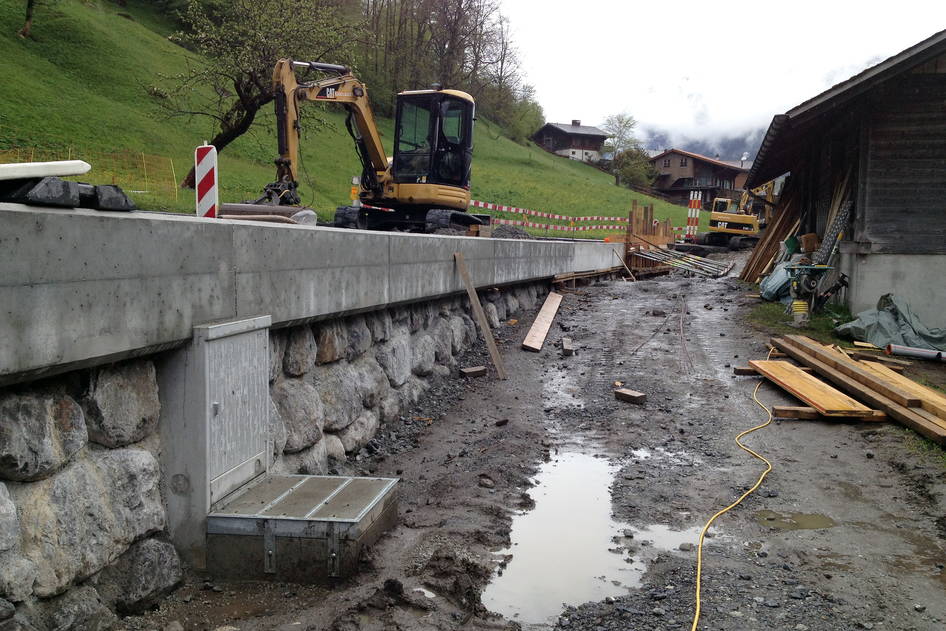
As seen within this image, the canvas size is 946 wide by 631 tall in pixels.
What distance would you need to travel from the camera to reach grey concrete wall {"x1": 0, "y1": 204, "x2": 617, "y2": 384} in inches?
101

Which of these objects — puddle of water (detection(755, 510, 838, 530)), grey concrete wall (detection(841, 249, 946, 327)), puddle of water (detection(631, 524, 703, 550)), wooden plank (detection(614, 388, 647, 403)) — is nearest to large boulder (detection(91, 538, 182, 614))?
puddle of water (detection(631, 524, 703, 550))

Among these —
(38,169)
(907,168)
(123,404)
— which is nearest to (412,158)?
(907,168)

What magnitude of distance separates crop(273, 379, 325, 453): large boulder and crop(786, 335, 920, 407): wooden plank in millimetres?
5833

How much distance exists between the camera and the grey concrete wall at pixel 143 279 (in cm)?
258

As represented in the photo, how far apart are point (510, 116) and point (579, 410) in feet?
242

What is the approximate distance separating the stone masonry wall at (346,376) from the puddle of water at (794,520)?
3.08 meters

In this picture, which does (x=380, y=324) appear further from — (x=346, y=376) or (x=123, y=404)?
(x=123, y=404)

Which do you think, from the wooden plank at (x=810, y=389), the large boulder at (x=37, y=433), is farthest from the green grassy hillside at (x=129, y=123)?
the large boulder at (x=37, y=433)

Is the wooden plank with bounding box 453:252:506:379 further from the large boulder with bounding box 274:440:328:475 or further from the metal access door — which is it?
the metal access door

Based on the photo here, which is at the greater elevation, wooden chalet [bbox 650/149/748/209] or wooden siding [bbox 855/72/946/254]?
wooden chalet [bbox 650/149/748/209]

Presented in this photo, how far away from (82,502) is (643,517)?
3.54 metres

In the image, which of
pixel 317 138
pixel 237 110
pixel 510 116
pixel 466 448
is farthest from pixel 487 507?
pixel 510 116

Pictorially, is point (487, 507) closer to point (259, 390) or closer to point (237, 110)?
point (259, 390)

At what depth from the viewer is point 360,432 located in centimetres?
578
